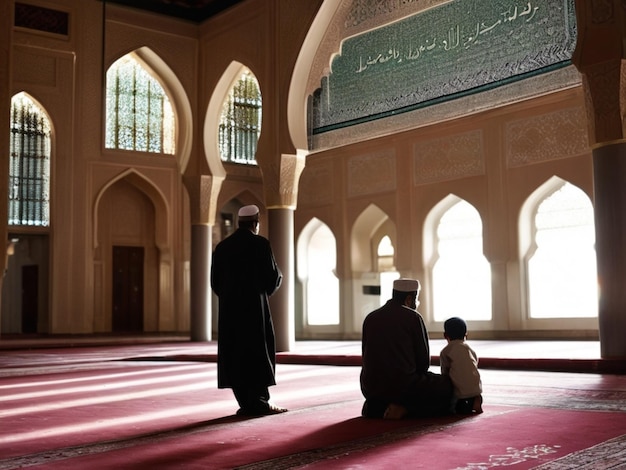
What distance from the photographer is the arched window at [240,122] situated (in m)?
14.9

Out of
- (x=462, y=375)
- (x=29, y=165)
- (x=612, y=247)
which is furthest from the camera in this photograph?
(x=29, y=165)

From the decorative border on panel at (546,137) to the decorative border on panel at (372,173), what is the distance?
7.58 ft

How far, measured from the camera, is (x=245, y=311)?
4.09 metres

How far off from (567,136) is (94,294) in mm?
8094

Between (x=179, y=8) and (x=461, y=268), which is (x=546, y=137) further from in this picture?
(x=179, y=8)

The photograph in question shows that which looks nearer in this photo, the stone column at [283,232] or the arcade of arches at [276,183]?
the stone column at [283,232]

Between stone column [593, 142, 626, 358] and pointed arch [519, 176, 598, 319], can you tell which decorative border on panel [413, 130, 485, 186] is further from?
stone column [593, 142, 626, 358]

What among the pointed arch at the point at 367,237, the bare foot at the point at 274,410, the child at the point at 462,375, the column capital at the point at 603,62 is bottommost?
the bare foot at the point at 274,410

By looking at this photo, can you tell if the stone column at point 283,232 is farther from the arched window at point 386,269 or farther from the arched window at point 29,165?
the arched window at point 29,165

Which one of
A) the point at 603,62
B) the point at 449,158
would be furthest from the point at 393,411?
the point at 449,158

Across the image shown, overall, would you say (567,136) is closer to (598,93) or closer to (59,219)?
(598,93)

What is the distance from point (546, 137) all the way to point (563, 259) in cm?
183

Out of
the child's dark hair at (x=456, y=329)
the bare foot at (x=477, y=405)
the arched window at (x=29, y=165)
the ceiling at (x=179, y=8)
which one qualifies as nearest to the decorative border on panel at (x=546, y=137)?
the ceiling at (x=179, y=8)

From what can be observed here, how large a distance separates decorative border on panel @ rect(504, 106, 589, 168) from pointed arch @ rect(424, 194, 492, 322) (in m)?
1.36
